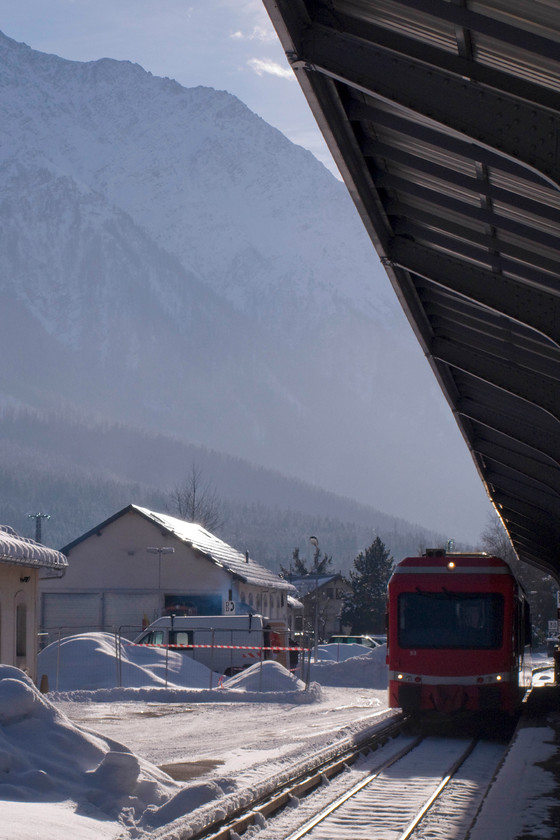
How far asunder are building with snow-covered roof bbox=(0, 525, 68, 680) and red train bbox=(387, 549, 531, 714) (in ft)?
22.1

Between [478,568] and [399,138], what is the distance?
12.0m

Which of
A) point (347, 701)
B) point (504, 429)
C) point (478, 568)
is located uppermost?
point (504, 429)

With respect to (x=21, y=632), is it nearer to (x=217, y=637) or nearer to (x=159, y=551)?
(x=217, y=637)

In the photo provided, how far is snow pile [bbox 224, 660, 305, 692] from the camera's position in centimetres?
3064

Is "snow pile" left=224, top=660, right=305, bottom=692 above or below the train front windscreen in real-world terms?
below

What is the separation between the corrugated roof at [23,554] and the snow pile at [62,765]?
731cm

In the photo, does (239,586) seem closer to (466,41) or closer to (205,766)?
(205,766)

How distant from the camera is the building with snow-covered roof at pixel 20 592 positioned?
20.5m

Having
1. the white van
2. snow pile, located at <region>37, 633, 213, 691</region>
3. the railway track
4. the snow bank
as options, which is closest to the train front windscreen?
the railway track

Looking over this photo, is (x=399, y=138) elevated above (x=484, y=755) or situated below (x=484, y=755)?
above

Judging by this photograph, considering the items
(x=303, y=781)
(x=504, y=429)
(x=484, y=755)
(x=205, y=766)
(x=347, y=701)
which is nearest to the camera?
(x=303, y=781)

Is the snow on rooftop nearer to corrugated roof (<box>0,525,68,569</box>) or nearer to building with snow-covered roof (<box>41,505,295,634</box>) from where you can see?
building with snow-covered roof (<box>41,505,295,634</box>)

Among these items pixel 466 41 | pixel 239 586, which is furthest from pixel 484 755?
pixel 239 586

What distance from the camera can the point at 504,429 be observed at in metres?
18.8
